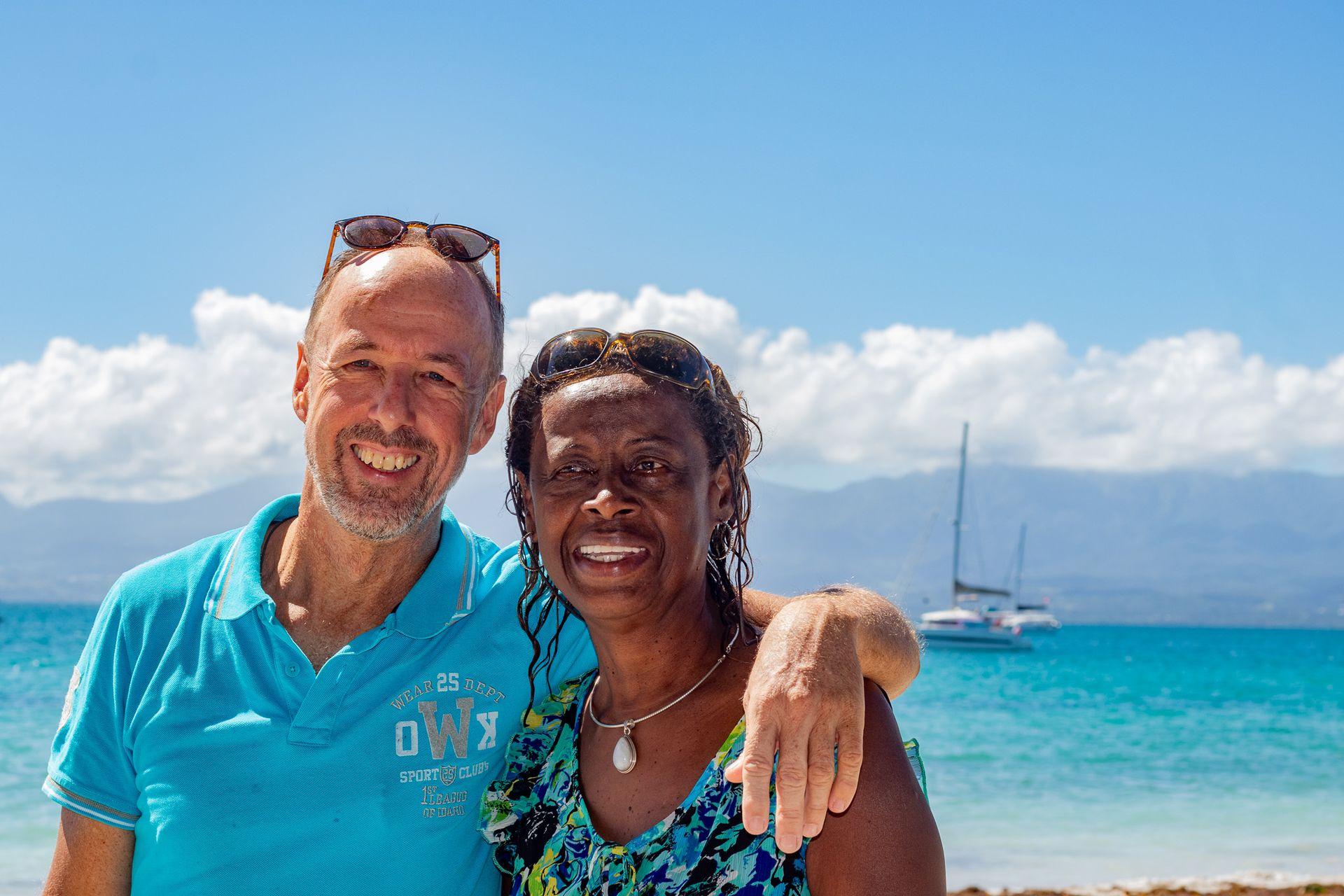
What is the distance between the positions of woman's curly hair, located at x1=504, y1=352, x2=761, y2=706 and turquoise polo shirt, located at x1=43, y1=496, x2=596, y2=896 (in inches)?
5.9

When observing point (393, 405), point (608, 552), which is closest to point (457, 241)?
point (393, 405)

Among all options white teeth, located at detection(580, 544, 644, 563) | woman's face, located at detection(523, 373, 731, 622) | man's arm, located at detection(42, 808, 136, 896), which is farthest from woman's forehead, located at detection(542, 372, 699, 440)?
man's arm, located at detection(42, 808, 136, 896)

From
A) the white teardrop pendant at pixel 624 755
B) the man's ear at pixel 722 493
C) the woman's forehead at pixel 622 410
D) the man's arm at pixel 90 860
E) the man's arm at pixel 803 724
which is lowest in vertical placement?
the man's arm at pixel 90 860

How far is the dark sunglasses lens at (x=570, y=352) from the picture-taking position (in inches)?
103

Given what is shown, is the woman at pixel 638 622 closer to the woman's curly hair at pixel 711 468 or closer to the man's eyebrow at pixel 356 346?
the woman's curly hair at pixel 711 468

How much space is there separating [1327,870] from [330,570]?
497 inches

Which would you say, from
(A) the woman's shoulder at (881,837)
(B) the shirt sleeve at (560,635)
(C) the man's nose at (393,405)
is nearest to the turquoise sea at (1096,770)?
(B) the shirt sleeve at (560,635)

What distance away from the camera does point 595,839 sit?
2332mm

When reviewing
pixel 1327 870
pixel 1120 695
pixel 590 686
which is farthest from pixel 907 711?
pixel 590 686

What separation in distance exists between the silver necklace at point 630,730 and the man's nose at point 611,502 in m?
0.42

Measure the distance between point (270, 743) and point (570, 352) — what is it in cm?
118

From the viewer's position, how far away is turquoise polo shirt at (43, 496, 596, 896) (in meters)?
2.66

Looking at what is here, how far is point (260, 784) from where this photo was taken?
8.75 feet

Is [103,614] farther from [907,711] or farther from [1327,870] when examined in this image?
[907,711]
